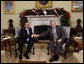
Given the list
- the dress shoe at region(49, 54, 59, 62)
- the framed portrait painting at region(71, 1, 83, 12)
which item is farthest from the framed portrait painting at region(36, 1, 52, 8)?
the dress shoe at region(49, 54, 59, 62)

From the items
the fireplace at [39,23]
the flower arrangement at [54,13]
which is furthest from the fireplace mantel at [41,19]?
the flower arrangement at [54,13]

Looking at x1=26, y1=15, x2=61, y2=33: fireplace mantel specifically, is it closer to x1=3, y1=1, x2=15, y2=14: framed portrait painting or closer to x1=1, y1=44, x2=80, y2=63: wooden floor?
x1=3, y1=1, x2=15, y2=14: framed portrait painting

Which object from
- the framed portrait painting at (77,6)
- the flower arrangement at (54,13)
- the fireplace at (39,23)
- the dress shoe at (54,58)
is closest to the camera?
the dress shoe at (54,58)

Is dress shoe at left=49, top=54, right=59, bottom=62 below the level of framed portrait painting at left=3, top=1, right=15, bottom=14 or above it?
below

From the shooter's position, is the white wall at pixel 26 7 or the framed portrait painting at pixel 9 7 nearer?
the white wall at pixel 26 7

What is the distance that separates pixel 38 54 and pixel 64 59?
898 mm

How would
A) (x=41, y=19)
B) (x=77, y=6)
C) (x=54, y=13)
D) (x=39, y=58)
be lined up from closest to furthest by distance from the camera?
(x=39, y=58)
(x=54, y=13)
(x=77, y=6)
(x=41, y=19)

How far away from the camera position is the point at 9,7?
618 centimetres

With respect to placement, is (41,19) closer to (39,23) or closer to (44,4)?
(39,23)

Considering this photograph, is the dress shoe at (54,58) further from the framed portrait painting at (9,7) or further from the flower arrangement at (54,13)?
the framed portrait painting at (9,7)

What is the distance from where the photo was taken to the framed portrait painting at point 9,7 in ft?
20.2

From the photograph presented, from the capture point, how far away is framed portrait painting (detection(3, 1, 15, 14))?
242 inches

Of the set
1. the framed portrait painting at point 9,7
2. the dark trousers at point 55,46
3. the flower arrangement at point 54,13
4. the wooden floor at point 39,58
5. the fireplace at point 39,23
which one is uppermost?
the framed portrait painting at point 9,7

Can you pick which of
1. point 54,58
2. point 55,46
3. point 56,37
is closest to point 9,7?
point 56,37
